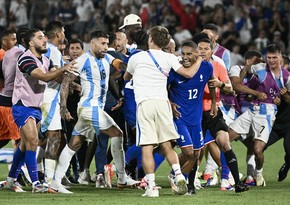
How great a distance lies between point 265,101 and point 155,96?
2.88 meters

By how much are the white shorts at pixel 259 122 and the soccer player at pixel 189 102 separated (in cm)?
196

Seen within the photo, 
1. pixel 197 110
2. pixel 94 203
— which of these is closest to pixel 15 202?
pixel 94 203

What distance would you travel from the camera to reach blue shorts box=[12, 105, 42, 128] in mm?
12930

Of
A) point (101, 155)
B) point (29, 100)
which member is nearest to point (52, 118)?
point (29, 100)

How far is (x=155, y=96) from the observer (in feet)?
40.2

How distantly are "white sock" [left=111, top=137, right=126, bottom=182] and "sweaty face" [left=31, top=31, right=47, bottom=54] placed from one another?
5.38 ft

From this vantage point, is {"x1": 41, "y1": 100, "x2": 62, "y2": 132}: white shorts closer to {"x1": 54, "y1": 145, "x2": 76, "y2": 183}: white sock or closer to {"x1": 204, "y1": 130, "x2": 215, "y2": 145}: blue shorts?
{"x1": 54, "y1": 145, "x2": 76, "y2": 183}: white sock

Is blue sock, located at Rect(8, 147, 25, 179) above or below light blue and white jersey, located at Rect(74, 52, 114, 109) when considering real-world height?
below

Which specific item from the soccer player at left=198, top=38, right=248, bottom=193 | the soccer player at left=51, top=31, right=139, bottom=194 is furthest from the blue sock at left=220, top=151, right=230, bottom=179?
the soccer player at left=51, top=31, right=139, bottom=194

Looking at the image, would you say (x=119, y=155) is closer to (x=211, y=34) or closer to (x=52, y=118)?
(x=52, y=118)

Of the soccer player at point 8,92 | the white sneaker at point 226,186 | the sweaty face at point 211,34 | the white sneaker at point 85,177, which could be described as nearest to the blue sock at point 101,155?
the white sneaker at point 85,177

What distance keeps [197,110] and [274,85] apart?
7.50ft

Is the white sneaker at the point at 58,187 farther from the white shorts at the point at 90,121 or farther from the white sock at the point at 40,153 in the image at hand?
the white sock at the point at 40,153

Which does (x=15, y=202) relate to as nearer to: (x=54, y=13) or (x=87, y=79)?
(x=87, y=79)
